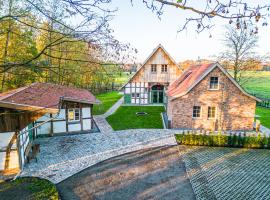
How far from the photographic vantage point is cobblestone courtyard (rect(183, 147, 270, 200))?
957cm

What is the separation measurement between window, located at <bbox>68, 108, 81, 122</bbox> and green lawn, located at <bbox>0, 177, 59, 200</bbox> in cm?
754

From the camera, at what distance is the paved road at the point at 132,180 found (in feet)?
30.8

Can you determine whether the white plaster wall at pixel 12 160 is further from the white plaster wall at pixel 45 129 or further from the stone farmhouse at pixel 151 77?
the stone farmhouse at pixel 151 77

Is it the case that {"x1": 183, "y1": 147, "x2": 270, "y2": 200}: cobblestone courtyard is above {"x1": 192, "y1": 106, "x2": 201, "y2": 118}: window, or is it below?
below

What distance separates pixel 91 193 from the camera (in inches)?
372

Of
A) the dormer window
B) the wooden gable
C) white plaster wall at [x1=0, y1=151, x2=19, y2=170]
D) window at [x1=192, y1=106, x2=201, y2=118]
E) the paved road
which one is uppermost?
the wooden gable

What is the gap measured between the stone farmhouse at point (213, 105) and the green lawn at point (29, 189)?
40.0 ft

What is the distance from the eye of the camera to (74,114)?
693 inches

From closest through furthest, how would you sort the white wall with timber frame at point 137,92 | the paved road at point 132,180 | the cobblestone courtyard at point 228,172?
the paved road at point 132,180
the cobblestone courtyard at point 228,172
the white wall with timber frame at point 137,92

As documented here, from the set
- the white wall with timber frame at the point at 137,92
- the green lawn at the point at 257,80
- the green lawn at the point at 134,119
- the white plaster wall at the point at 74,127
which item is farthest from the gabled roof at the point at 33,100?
the green lawn at the point at 257,80

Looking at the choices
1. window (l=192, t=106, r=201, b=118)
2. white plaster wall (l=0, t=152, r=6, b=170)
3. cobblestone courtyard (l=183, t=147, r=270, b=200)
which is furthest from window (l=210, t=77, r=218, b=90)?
white plaster wall (l=0, t=152, r=6, b=170)

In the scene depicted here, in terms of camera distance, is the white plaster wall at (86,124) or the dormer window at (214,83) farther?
the dormer window at (214,83)

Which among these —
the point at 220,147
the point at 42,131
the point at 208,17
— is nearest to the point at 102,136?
the point at 42,131

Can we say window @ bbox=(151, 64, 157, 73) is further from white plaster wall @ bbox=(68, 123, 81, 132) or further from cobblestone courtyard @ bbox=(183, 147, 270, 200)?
cobblestone courtyard @ bbox=(183, 147, 270, 200)
